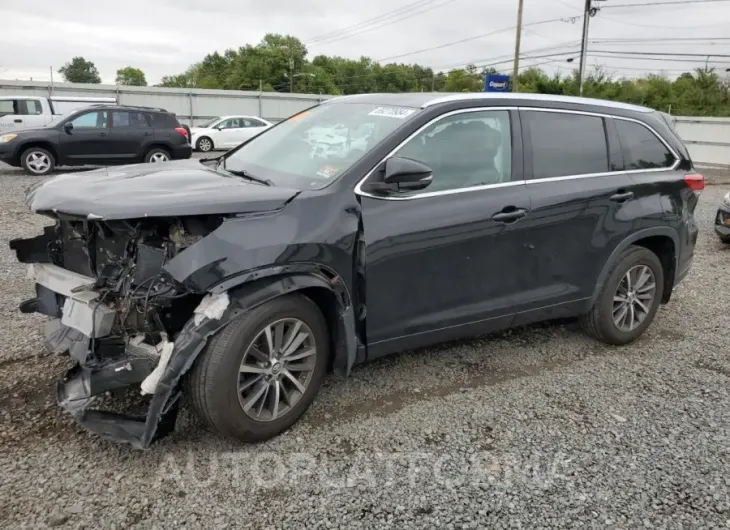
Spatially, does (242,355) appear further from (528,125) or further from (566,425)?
(528,125)

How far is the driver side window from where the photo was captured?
3652mm

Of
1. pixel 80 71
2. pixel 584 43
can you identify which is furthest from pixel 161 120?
pixel 80 71

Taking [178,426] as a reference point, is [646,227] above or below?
above

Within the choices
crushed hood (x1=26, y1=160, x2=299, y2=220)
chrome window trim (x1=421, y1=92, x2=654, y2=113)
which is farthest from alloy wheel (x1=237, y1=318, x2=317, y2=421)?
chrome window trim (x1=421, y1=92, x2=654, y2=113)

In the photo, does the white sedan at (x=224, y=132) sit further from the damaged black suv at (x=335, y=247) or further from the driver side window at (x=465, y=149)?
the driver side window at (x=465, y=149)

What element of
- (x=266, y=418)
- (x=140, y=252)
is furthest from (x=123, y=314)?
(x=266, y=418)

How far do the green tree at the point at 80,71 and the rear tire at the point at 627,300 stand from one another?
118 metres

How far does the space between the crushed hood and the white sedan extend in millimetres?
19490

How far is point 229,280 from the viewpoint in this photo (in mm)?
2889

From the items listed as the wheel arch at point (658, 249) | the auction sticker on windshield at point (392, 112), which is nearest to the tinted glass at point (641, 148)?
the wheel arch at point (658, 249)

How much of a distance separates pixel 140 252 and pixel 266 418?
105 cm

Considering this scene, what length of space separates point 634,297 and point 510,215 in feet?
5.21

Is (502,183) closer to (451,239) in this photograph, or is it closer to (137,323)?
(451,239)

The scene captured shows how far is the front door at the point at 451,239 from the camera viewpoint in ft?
11.2
